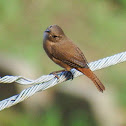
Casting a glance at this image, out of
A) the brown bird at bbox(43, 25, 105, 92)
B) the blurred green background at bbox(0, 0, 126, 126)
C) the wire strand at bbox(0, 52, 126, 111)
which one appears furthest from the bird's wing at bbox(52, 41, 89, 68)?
the blurred green background at bbox(0, 0, 126, 126)

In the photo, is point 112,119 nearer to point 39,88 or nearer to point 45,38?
point 45,38

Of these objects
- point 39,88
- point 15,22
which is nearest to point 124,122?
point 15,22

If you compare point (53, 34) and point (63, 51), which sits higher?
point (53, 34)

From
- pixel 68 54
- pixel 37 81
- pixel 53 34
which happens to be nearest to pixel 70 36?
pixel 53 34

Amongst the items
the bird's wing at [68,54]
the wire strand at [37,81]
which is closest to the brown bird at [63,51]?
the bird's wing at [68,54]

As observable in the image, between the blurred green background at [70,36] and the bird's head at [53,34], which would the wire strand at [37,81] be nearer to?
the bird's head at [53,34]

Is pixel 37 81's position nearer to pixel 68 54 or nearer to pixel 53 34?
pixel 68 54

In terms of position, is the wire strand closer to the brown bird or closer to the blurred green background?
the brown bird
